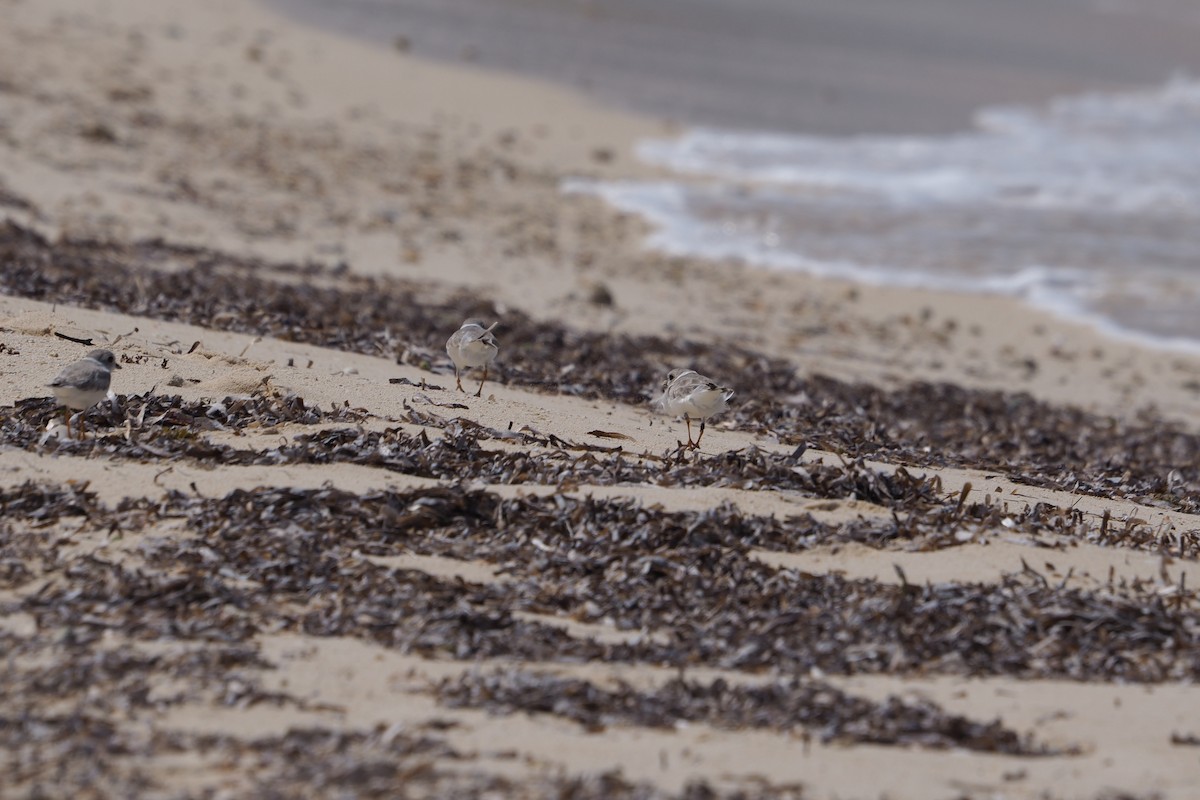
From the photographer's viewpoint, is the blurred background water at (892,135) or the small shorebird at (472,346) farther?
the blurred background water at (892,135)

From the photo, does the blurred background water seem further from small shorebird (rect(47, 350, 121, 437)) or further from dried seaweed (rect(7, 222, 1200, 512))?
small shorebird (rect(47, 350, 121, 437))

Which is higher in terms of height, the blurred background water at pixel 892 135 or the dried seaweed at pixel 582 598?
the blurred background water at pixel 892 135

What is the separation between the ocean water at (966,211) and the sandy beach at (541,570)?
377cm

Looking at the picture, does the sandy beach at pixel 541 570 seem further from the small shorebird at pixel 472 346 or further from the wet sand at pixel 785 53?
the wet sand at pixel 785 53

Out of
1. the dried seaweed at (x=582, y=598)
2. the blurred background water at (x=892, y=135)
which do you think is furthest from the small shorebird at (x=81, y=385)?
the blurred background water at (x=892, y=135)

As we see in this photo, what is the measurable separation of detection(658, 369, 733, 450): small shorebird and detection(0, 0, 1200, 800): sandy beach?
0.17 metres

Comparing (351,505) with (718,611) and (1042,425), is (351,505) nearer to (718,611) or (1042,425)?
(718,611)

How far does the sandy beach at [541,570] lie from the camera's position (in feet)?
11.4

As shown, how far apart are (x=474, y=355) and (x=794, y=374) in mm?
2979

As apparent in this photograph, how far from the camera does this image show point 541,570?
4355 millimetres

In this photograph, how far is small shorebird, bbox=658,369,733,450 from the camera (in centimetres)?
525

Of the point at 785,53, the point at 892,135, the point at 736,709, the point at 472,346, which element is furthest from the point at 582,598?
the point at 785,53

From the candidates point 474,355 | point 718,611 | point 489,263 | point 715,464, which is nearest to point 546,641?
point 718,611

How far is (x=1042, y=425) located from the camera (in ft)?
26.2
